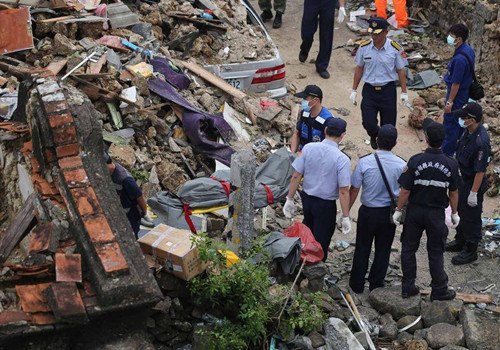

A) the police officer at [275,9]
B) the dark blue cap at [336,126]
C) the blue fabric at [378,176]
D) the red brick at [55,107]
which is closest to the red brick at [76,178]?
the red brick at [55,107]

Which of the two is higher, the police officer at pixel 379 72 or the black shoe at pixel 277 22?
the police officer at pixel 379 72

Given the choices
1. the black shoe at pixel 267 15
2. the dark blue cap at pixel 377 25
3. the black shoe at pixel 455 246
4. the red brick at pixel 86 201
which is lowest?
the black shoe at pixel 267 15

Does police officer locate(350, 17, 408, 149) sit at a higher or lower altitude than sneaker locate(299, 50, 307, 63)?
higher

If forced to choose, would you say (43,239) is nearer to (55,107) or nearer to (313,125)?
(55,107)

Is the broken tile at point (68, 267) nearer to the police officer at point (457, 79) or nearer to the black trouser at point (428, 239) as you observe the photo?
the black trouser at point (428, 239)

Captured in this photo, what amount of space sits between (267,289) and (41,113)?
2250 mm

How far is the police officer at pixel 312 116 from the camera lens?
8672 millimetres

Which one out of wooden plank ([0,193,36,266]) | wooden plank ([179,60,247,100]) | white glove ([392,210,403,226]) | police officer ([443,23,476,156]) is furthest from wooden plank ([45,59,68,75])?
police officer ([443,23,476,156])

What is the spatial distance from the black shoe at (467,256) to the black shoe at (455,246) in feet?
0.57

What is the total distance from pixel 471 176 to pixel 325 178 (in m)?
1.90

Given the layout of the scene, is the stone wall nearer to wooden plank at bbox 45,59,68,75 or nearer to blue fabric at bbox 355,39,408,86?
blue fabric at bbox 355,39,408,86

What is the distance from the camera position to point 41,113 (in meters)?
6.18

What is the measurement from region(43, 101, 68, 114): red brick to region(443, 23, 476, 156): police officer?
565 cm

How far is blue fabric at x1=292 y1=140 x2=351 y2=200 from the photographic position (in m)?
7.77
